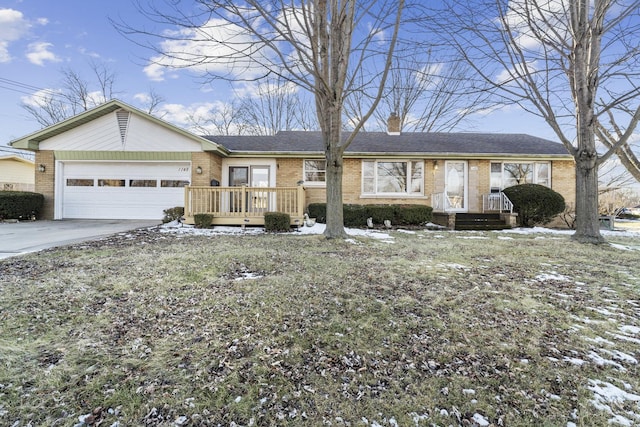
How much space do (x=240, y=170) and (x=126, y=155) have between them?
4375 mm

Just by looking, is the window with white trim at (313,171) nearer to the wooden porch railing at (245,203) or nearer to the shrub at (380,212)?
the wooden porch railing at (245,203)

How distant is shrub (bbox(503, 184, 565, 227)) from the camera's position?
11.5m

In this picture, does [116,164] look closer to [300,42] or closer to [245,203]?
[245,203]

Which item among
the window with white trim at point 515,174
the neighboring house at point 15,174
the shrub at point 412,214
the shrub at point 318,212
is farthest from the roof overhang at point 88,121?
the neighboring house at point 15,174

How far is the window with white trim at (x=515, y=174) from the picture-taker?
13.2 metres

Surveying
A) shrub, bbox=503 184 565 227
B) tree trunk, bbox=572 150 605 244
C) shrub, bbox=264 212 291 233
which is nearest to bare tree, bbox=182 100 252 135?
shrub, bbox=264 212 291 233

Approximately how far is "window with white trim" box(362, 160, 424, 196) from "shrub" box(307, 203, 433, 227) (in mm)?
1489

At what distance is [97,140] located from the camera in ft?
39.3

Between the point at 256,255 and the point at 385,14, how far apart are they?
5906mm

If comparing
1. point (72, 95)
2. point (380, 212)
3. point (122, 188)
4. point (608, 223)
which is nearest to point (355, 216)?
point (380, 212)

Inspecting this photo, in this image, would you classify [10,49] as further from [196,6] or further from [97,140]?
[196,6]

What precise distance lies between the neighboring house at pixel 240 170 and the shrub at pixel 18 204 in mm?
525

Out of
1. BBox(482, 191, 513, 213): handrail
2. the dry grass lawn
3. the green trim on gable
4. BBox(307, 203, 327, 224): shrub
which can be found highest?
the green trim on gable

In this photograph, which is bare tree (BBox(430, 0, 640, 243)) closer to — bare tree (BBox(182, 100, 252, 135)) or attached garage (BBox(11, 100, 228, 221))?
attached garage (BBox(11, 100, 228, 221))
